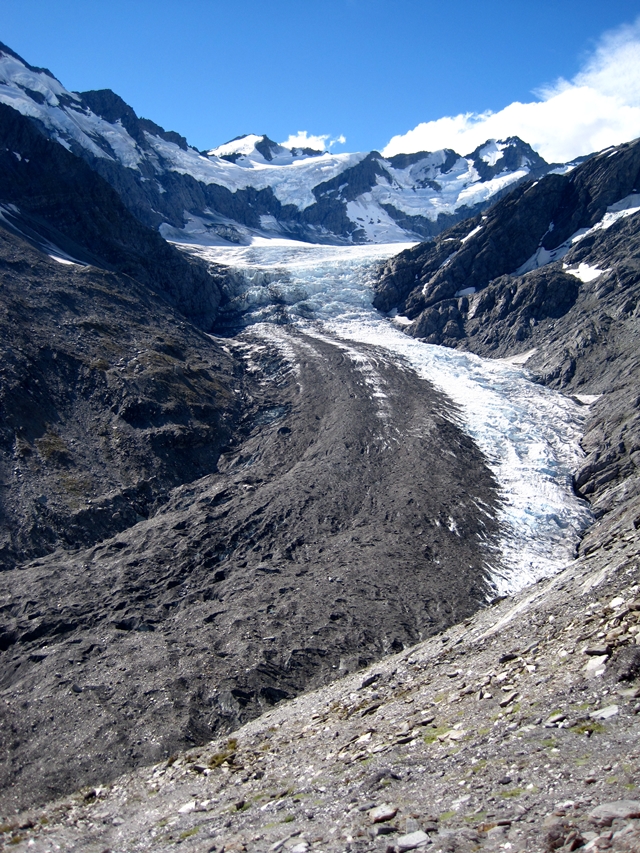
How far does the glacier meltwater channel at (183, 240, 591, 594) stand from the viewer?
33250 mm

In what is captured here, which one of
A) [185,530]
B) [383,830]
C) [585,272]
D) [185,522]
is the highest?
[585,272]

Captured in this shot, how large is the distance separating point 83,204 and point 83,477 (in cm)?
5635

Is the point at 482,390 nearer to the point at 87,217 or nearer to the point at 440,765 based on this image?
the point at 440,765

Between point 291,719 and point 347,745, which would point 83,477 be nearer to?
point 291,719

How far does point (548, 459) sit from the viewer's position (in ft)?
136

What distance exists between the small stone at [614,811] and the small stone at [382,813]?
2.94 meters

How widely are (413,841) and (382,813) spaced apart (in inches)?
46.6

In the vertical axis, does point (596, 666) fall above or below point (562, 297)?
below

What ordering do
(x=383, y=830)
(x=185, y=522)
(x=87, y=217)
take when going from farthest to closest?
(x=87, y=217) < (x=185, y=522) < (x=383, y=830)

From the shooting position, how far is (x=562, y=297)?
70125mm

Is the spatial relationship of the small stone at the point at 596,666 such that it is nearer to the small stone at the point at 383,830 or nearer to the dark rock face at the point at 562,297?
the small stone at the point at 383,830

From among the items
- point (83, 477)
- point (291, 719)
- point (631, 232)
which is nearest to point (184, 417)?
point (83, 477)

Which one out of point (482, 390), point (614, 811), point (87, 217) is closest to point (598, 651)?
point (614, 811)

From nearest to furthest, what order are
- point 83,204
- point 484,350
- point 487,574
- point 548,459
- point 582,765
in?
point 582,765, point 487,574, point 548,459, point 484,350, point 83,204
